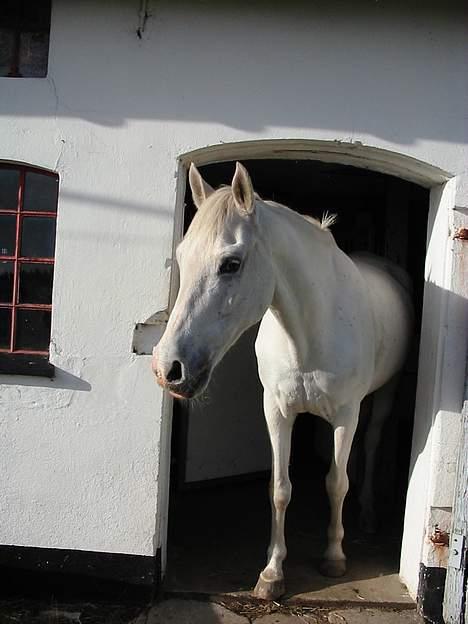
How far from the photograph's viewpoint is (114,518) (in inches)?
123

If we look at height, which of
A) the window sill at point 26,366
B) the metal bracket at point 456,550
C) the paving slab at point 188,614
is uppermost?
the window sill at point 26,366

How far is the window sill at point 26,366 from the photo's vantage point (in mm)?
3111

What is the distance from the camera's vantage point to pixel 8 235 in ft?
10.7

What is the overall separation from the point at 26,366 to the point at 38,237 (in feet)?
2.46

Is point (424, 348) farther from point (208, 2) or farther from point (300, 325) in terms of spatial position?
point (208, 2)

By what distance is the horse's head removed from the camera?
2225 mm

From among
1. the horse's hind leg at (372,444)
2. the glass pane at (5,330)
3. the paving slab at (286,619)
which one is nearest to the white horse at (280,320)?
the paving slab at (286,619)

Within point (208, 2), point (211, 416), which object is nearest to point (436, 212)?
point (208, 2)

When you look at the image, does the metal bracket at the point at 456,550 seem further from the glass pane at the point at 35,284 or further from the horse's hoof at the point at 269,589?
the glass pane at the point at 35,284

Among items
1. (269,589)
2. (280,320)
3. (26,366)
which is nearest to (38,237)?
(26,366)

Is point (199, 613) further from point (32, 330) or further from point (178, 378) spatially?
point (32, 330)

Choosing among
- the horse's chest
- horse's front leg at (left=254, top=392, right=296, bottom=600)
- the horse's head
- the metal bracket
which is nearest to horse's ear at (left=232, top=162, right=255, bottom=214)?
the horse's head

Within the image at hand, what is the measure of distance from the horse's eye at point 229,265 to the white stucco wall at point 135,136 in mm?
725

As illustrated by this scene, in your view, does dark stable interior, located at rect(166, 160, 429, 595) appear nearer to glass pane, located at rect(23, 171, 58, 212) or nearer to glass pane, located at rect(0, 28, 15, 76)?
glass pane, located at rect(23, 171, 58, 212)
